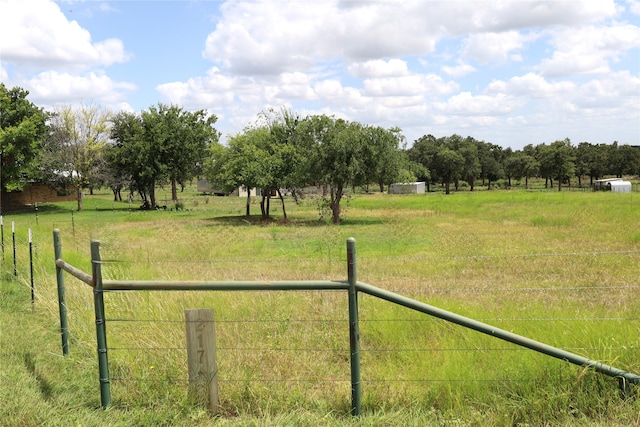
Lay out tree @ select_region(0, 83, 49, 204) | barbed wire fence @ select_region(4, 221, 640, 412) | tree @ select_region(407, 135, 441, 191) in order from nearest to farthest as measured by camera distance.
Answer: barbed wire fence @ select_region(4, 221, 640, 412) → tree @ select_region(0, 83, 49, 204) → tree @ select_region(407, 135, 441, 191)

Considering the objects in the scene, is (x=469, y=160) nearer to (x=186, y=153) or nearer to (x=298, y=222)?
(x=186, y=153)

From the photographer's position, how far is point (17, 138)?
4397 cm

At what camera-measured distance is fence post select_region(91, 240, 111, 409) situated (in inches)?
175

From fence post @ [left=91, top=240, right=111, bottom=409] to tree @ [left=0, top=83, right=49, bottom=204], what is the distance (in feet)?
145

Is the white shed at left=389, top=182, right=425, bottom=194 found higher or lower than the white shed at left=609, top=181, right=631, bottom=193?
higher

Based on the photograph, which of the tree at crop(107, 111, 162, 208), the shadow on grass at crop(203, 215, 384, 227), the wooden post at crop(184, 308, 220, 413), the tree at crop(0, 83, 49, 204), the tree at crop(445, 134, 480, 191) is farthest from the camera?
the tree at crop(445, 134, 480, 191)

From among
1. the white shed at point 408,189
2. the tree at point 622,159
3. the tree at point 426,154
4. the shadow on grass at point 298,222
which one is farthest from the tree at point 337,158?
the tree at point 622,159

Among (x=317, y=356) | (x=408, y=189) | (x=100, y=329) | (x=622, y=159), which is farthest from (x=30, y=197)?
(x=622, y=159)

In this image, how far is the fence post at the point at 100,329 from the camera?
445 centimetres

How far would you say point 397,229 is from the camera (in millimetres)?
26266

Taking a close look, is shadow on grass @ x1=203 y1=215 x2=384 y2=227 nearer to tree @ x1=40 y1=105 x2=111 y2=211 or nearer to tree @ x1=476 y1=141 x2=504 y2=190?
tree @ x1=40 y1=105 x2=111 y2=211

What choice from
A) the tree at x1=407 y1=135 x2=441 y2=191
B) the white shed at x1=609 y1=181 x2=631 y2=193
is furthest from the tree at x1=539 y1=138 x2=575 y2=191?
the tree at x1=407 y1=135 x2=441 y2=191

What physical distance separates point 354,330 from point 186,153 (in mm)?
48246

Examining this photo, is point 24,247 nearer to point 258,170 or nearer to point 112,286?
point 112,286
